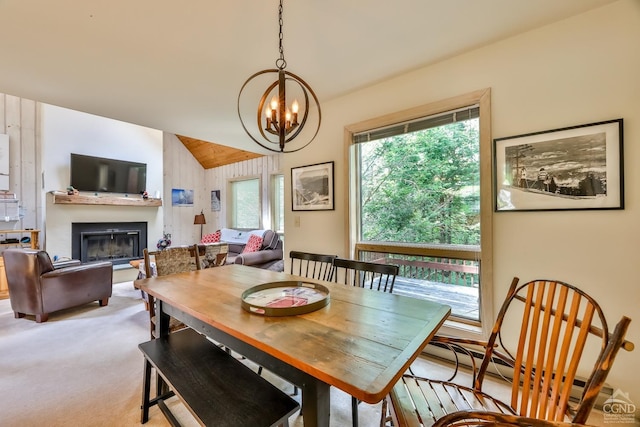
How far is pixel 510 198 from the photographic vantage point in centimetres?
190

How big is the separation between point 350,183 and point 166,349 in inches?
80.4

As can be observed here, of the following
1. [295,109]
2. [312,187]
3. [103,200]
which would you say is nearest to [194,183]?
[103,200]

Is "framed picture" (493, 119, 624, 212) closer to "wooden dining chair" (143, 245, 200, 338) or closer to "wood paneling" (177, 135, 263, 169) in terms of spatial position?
"wooden dining chair" (143, 245, 200, 338)

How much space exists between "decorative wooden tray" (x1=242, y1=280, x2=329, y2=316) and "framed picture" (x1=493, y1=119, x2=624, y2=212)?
1.53 m

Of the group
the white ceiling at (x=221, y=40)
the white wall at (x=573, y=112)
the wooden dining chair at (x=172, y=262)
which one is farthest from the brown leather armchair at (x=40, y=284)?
the white wall at (x=573, y=112)

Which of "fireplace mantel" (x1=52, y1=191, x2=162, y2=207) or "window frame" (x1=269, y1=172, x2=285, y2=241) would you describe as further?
"window frame" (x1=269, y1=172, x2=285, y2=241)

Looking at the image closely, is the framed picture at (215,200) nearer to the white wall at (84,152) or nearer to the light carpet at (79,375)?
the white wall at (84,152)

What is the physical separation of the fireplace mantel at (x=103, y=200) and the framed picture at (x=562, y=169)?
249 inches

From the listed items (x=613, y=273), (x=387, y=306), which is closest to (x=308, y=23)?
(x=387, y=306)

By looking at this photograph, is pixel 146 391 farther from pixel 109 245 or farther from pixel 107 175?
pixel 107 175

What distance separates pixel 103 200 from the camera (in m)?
5.19

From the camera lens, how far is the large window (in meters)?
6.07

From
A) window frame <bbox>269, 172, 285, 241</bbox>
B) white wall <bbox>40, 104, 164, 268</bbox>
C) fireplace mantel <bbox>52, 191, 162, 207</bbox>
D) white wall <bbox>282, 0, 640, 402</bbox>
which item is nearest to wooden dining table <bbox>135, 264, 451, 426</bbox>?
white wall <bbox>282, 0, 640, 402</bbox>

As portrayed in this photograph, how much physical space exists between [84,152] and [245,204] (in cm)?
320
